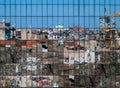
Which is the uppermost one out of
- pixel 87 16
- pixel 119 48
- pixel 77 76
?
pixel 87 16

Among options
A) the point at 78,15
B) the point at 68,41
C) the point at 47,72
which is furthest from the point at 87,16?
the point at 47,72

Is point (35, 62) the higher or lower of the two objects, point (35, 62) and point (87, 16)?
the lower

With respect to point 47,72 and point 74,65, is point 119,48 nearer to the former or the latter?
point 74,65

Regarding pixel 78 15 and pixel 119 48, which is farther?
pixel 119 48

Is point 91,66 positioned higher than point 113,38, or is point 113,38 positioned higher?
point 113,38

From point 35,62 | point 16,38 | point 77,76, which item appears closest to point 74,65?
point 77,76

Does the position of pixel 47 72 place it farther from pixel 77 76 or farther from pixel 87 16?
pixel 87 16

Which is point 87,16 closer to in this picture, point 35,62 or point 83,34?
point 83,34

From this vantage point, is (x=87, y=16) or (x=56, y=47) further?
(x=56, y=47)
